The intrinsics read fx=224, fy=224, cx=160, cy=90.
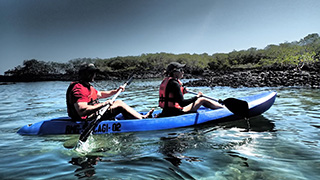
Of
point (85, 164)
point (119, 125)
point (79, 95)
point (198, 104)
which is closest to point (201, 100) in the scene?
point (198, 104)

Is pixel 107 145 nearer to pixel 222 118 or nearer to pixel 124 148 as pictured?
pixel 124 148

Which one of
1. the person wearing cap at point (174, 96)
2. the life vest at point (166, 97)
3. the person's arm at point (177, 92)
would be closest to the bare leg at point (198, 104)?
→ the person wearing cap at point (174, 96)

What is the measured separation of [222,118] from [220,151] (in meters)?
2.23

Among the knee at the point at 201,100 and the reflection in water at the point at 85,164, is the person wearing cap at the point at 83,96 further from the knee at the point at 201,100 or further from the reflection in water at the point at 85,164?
the knee at the point at 201,100

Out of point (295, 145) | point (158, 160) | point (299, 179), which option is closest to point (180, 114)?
point (158, 160)

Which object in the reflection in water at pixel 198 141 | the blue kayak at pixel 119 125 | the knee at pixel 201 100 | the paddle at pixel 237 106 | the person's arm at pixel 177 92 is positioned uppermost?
the person's arm at pixel 177 92

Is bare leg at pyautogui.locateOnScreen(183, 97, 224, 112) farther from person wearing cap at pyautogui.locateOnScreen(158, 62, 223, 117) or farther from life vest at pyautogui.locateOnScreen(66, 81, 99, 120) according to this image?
life vest at pyautogui.locateOnScreen(66, 81, 99, 120)

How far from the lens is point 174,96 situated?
5.88 m

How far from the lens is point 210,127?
6375 millimetres

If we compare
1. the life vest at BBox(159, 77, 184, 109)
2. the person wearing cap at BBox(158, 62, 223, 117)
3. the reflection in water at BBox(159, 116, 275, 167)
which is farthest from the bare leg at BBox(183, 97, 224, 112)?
the reflection in water at BBox(159, 116, 275, 167)

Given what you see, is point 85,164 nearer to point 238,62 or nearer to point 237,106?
point 237,106

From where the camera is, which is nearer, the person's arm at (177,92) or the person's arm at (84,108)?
the person's arm at (84,108)

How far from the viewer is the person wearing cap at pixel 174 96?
579 centimetres

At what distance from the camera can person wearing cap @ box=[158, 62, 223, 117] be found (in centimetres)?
579
